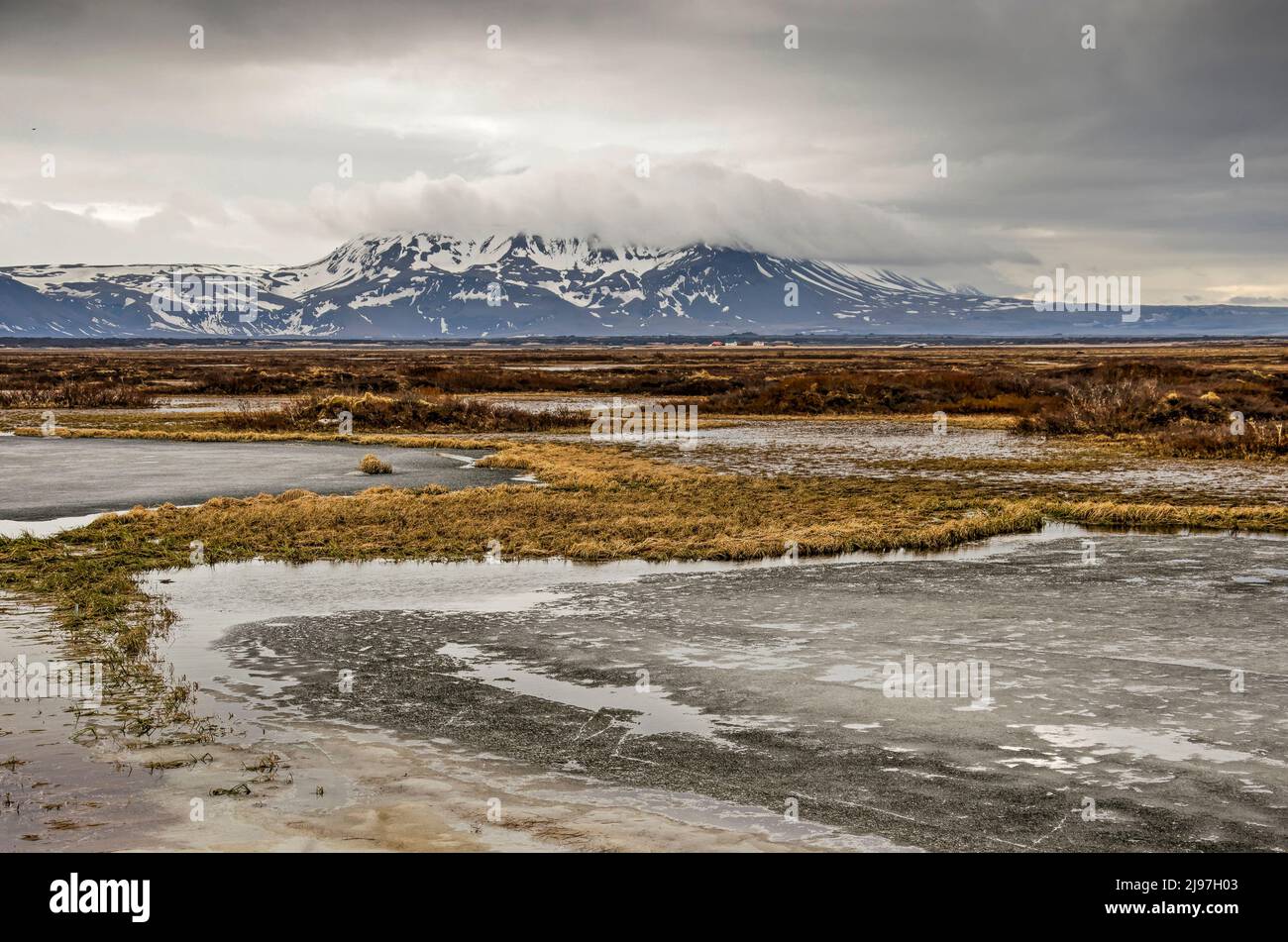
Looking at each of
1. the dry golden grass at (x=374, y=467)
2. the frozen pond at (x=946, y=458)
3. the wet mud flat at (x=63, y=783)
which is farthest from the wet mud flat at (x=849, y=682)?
the dry golden grass at (x=374, y=467)

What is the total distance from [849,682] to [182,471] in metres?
27.5

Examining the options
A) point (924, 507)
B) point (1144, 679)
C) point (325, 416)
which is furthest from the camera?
point (325, 416)

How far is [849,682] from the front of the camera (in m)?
13.1

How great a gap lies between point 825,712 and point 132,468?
30.2 metres

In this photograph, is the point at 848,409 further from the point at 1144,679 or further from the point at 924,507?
the point at 1144,679

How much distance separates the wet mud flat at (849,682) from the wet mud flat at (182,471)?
10.9 m

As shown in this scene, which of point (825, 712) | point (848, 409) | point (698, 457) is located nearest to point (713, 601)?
point (825, 712)

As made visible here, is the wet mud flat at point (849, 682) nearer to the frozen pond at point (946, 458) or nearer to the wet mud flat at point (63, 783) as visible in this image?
the wet mud flat at point (63, 783)

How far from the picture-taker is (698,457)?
40.5m

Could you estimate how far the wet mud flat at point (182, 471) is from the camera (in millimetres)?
29250

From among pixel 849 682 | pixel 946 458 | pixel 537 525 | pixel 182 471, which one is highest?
pixel 946 458

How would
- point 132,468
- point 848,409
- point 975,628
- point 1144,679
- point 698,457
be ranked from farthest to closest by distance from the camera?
point 848,409 < point 698,457 < point 132,468 < point 975,628 < point 1144,679

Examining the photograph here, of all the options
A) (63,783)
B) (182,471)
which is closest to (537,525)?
(63,783)

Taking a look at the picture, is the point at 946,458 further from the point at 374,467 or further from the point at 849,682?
the point at 849,682
